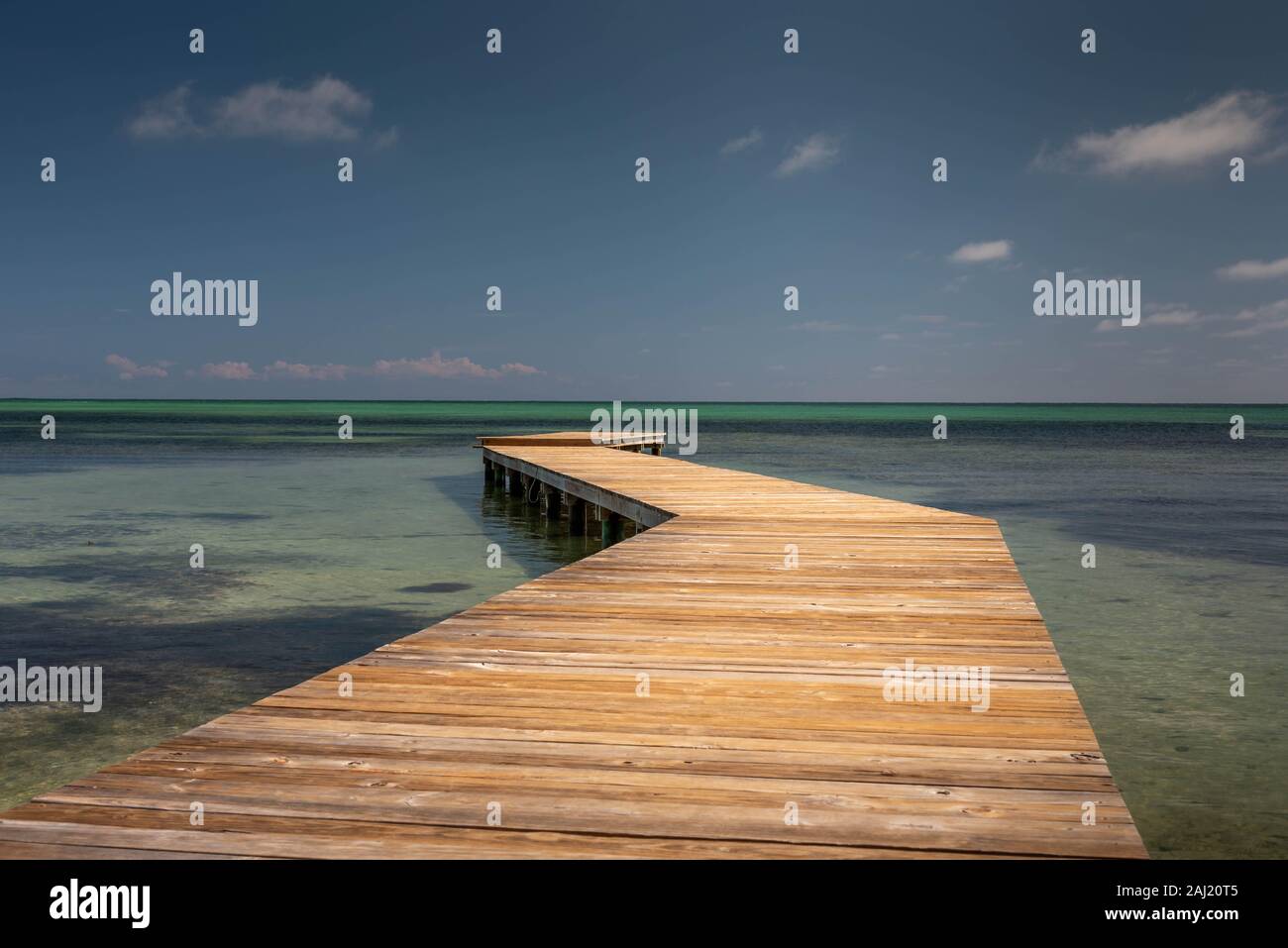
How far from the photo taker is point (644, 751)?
10.5ft

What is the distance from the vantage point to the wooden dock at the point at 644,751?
8.29 feet

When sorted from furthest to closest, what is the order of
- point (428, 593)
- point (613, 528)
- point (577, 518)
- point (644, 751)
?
1. point (577, 518)
2. point (613, 528)
3. point (428, 593)
4. point (644, 751)

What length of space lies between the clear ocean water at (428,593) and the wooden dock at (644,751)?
152cm

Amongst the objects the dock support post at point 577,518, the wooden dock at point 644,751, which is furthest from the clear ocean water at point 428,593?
the wooden dock at point 644,751

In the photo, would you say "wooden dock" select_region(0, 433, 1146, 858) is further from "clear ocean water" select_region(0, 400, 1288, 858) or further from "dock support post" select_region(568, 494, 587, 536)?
"dock support post" select_region(568, 494, 587, 536)

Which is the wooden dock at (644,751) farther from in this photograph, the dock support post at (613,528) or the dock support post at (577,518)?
the dock support post at (577,518)

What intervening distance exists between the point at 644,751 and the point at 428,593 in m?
7.69

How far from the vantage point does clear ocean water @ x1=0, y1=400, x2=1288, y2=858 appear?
5793 millimetres

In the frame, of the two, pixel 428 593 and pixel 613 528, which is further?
pixel 613 528

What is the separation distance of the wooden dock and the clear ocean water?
152 centimetres

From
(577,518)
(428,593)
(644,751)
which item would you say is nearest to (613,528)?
(577,518)

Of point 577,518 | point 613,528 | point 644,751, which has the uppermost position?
point 577,518

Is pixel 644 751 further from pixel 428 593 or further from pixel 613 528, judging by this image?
pixel 613 528
